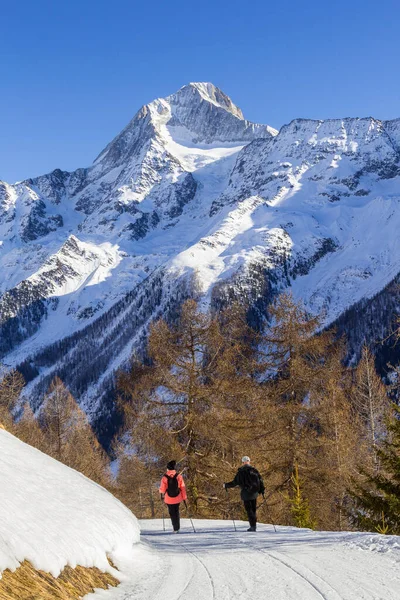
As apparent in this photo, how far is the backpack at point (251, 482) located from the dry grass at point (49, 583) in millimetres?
5780

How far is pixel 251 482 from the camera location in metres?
12.9

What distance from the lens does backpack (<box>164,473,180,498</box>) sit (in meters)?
13.7

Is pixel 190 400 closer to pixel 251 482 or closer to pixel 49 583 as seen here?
pixel 251 482

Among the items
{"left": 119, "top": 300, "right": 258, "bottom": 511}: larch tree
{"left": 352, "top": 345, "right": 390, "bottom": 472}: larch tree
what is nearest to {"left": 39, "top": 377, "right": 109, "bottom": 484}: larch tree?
{"left": 119, "top": 300, "right": 258, "bottom": 511}: larch tree

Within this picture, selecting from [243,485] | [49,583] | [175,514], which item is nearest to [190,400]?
[175,514]

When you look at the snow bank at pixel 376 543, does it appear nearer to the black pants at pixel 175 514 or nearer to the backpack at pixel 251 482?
the backpack at pixel 251 482

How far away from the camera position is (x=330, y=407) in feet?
67.9

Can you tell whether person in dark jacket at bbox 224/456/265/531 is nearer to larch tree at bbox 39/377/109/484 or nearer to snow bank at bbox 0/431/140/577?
snow bank at bbox 0/431/140/577

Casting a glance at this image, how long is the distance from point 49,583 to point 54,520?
1430 millimetres

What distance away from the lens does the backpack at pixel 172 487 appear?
13.7m

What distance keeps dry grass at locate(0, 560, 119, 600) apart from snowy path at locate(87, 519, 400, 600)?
0.22 m

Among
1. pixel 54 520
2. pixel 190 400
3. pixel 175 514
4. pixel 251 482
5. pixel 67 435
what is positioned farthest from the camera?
pixel 67 435

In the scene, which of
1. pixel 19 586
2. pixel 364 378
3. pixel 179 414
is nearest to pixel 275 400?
pixel 179 414

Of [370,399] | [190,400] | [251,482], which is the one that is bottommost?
[251,482]
